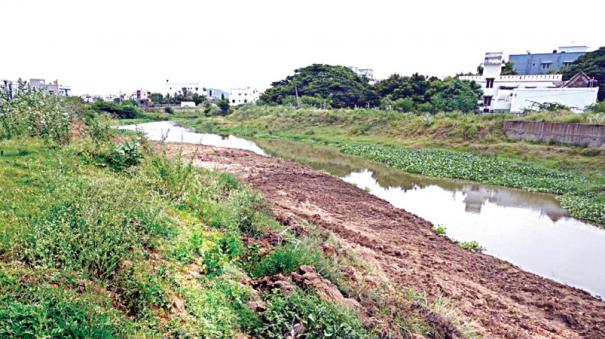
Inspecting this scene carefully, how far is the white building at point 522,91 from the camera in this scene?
33.1m

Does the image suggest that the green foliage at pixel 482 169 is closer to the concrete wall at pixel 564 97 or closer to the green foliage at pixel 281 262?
the concrete wall at pixel 564 97

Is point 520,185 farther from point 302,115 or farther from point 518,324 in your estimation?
point 302,115

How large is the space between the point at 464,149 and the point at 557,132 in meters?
5.52

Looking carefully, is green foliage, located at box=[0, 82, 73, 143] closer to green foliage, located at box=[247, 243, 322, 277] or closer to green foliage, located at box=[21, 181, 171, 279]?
green foliage, located at box=[21, 181, 171, 279]

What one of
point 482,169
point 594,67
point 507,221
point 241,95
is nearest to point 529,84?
point 594,67

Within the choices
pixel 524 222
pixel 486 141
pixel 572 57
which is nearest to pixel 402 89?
pixel 486 141

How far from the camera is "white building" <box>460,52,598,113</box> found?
33062 millimetres

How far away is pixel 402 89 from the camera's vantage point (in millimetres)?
49219

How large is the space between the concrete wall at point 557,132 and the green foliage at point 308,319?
23.2 metres

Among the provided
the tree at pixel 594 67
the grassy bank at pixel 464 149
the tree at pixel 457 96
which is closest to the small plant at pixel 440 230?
the grassy bank at pixel 464 149

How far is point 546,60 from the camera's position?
192 ft

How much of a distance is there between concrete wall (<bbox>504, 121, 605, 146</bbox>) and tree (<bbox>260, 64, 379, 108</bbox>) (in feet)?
94.4

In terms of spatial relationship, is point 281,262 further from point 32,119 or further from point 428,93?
point 428,93

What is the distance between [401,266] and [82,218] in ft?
17.9
